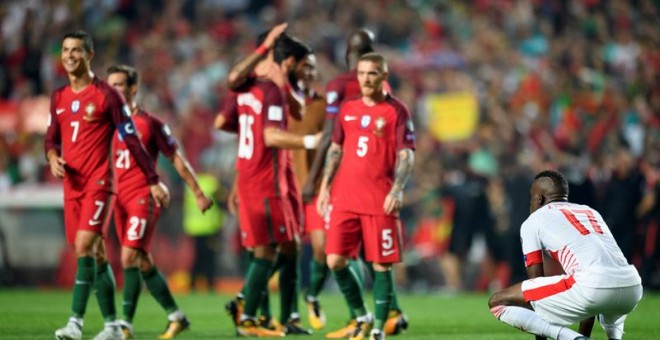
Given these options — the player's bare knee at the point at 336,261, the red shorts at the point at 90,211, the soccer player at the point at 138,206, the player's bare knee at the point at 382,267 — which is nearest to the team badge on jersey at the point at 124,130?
the red shorts at the point at 90,211

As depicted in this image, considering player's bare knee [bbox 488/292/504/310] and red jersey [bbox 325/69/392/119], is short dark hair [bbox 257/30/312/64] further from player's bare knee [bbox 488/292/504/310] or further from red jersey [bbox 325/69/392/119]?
player's bare knee [bbox 488/292/504/310]

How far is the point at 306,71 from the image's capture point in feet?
37.2

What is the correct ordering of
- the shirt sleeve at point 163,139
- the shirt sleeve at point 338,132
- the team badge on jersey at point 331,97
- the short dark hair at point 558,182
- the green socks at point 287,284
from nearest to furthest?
1. the short dark hair at point 558,182
2. the shirt sleeve at point 338,132
3. the shirt sleeve at point 163,139
4. the team badge on jersey at point 331,97
5. the green socks at point 287,284

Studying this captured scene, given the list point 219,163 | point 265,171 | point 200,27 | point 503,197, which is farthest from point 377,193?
point 200,27

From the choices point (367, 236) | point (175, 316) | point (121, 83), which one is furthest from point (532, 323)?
point (121, 83)

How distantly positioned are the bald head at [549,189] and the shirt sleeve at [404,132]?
5.26ft

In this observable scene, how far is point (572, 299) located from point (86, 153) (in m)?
4.04

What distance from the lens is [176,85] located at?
23.6 metres

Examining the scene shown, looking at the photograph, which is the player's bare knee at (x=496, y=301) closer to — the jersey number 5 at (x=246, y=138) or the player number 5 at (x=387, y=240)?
the player number 5 at (x=387, y=240)

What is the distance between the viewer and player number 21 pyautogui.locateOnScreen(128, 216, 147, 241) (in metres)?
10.2

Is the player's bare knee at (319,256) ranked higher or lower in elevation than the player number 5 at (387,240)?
lower

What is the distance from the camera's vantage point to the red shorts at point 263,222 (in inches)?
408

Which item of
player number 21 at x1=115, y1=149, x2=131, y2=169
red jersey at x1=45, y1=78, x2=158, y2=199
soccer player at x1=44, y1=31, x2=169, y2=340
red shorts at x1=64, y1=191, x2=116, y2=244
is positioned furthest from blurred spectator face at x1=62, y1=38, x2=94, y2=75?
player number 21 at x1=115, y1=149, x2=131, y2=169

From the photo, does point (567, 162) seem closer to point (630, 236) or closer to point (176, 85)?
point (630, 236)
